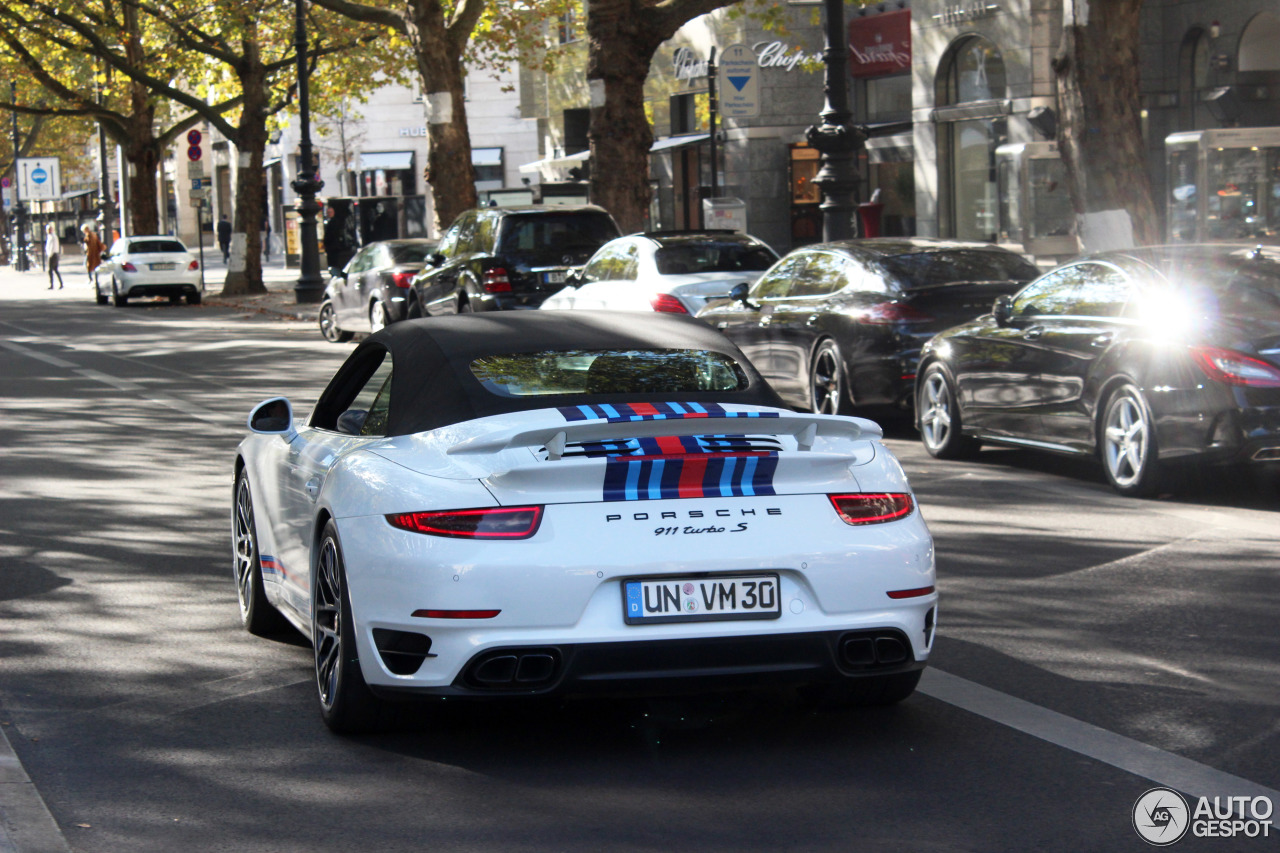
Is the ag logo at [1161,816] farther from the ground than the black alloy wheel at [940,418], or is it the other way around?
the black alloy wheel at [940,418]

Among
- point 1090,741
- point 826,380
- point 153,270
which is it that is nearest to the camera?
point 1090,741

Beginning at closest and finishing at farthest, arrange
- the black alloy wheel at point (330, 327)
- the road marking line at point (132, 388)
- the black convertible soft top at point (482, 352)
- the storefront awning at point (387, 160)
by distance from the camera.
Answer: the black convertible soft top at point (482, 352) → the road marking line at point (132, 388) → the black alloy wheel at point (330, 327) → the storefront awning at point (387, 160)

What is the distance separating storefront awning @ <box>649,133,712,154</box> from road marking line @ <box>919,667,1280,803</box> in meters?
36.3

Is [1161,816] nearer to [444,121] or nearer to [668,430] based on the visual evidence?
[668,430]

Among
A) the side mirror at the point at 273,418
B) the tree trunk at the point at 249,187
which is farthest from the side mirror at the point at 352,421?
the tree trunk at the point at 249,187

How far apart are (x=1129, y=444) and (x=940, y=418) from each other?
211cm

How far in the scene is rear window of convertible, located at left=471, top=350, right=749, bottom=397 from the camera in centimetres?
556

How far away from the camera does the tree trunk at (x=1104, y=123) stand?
16.1m

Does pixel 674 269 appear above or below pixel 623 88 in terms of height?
below

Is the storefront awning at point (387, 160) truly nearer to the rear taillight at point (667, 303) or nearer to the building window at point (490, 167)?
the building window at point (490, 167)

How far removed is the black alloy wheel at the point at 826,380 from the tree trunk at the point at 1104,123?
413 cm

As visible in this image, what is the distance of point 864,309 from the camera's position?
13148mm

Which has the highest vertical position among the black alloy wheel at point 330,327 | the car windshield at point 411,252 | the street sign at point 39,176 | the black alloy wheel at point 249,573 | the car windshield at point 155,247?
the street sign at point 39,176

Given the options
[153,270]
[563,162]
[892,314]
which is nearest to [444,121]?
[153,270]
